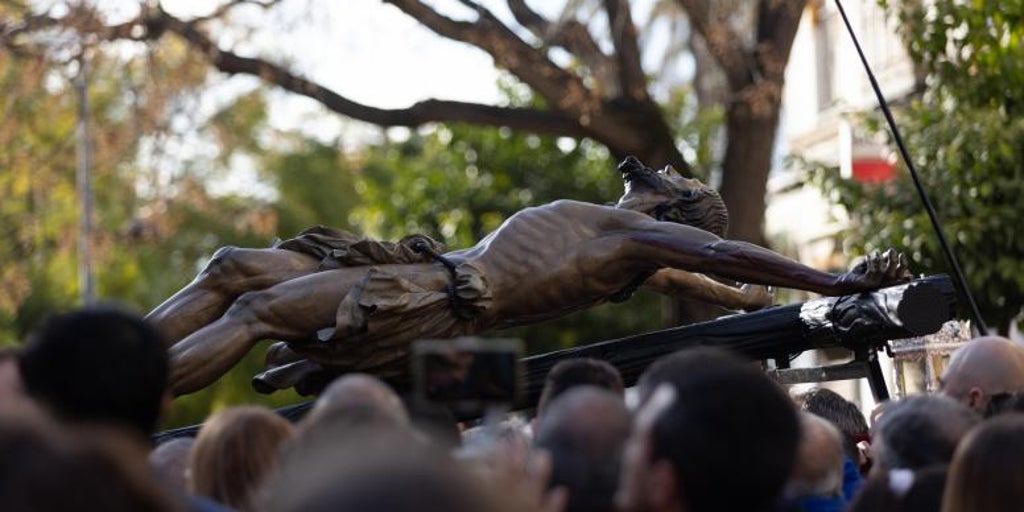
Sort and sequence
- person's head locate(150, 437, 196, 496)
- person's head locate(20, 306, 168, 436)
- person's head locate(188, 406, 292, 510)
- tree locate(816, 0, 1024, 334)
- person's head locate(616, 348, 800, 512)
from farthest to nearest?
tree locate(816, 0, 1024, 334)
person's head locate(150, 437, 196, 496)
person's head locate(188, 406, 292, 510)
person's head locate(20, 306, 168, 436)
person's head locate(616, 348, 800, 512)

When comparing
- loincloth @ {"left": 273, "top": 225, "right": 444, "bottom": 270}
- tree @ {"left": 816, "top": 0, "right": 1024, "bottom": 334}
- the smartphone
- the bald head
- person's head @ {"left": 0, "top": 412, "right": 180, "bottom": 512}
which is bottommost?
tree @ {"left": 816, "top": 0, "right": 1024, "bottom": 334}

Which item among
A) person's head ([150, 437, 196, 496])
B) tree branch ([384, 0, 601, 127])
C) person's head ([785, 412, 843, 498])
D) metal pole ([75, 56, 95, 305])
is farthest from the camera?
metal pole ([75, 56, 95, 305])

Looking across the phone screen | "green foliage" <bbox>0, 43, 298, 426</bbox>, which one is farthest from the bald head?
"green foliage" <bbox>0, 43, 298, 426</bbox>

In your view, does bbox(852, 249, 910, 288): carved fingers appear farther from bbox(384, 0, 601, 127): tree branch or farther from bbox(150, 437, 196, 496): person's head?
bbox(384, 0, 601, 127): tree branch

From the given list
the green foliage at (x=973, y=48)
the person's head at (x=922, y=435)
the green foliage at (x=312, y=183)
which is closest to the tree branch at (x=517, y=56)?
the green foliage at (x=973, y=48)

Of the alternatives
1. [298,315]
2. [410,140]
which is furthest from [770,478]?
[410,140]

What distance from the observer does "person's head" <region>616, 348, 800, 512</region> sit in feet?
13.3

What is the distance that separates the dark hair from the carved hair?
17.0 feet

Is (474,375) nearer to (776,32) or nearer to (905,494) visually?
(905,494)

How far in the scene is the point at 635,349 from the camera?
9289 millimetres

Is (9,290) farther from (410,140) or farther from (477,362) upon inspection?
(477,362)

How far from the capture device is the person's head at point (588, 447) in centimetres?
470

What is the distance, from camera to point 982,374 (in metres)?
6.89

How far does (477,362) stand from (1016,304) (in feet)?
37.6
